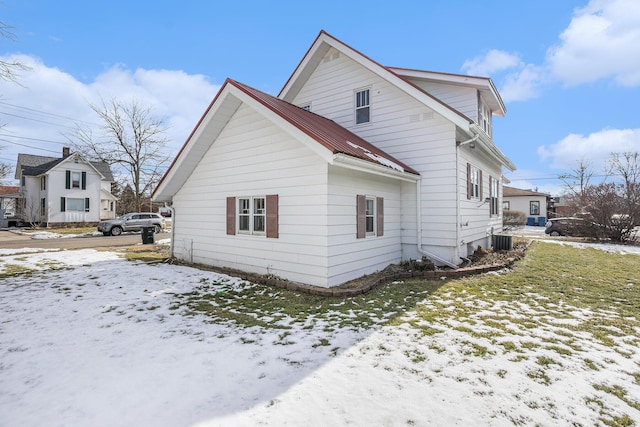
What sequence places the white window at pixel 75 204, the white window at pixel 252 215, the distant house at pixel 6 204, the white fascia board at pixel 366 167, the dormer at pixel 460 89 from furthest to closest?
the distant house at pixel 6 204 < the white window at pixel 75 204 < the dormer at pixel 460 89 < the white window at pixel 252 215 < the white fascia board at pixel 366 167

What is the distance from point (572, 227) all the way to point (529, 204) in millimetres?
21930

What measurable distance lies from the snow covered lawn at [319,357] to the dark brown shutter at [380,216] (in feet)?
6.50

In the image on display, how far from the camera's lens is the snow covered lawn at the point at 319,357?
2848 millimetres

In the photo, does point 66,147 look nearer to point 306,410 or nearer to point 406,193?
point 406,193

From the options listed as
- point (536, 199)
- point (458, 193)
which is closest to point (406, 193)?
point (458, 193)

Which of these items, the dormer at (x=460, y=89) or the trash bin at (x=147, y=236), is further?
the trash bin at (x=147, y=236)

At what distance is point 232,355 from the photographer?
3930mm

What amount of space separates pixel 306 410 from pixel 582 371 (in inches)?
126

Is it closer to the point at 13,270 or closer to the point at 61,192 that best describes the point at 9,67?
the point at 13,270

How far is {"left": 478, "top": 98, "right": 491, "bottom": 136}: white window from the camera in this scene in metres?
11.8

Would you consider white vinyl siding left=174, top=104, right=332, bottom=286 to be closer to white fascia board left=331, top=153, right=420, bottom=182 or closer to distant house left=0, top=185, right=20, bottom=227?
white fascia board left=331, top=153, right=420, bottom=182

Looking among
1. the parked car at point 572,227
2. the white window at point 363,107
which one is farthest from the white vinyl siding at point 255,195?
the parked car at point 572,227

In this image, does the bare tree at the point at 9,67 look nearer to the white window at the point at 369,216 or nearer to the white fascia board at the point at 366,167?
the white fascia board at the point at 366,167

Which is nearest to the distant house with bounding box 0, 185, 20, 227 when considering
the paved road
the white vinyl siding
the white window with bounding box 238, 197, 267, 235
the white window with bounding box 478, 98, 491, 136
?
the paved road
